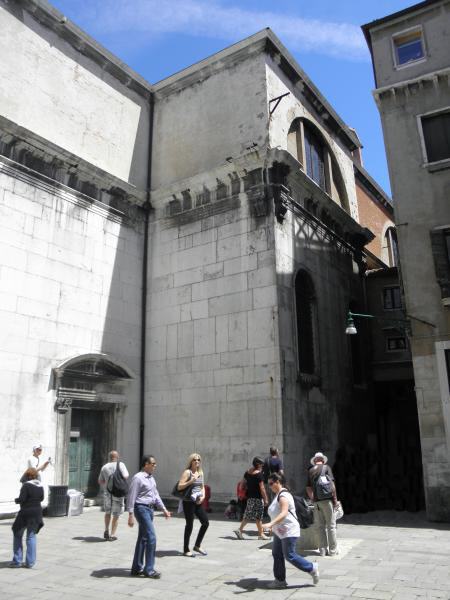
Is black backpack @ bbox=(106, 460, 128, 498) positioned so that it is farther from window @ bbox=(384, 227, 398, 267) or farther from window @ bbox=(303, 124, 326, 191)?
window @ bbox=(384, 227, 398, 267)

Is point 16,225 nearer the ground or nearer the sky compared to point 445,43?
nearer the ground

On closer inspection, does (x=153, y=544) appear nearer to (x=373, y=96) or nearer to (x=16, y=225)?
(x=16, y=225)

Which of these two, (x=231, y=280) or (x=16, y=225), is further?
(x=231, y=280)

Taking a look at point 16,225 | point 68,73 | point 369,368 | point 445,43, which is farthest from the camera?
point 369,368

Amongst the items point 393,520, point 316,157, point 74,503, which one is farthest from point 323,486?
point 316,157

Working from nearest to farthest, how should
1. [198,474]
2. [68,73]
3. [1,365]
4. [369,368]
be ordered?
[198,474]
[1,365]
[68,73]
[369,368]

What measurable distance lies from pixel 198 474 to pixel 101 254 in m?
8.84

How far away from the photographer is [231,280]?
48.4 ft

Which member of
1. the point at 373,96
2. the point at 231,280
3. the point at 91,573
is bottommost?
the point at 91,573

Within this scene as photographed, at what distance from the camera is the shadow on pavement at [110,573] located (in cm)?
710

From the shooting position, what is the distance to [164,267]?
1642 centimetres

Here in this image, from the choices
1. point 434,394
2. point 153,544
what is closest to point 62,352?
point 153,544

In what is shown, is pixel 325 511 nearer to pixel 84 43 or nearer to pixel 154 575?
pixel 154 575

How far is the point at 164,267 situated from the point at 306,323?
15.6ft
